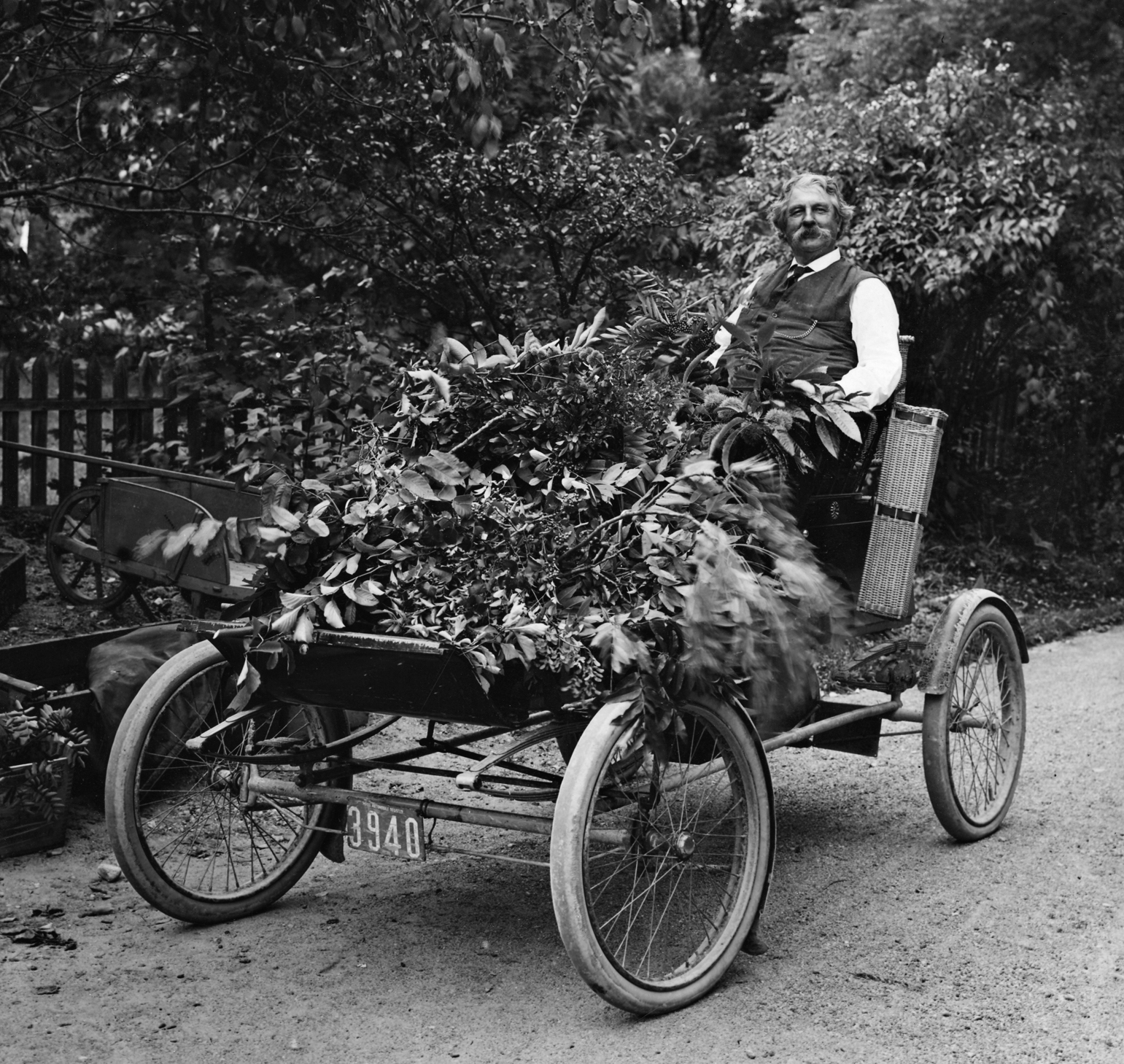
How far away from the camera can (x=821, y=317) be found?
15.2ft

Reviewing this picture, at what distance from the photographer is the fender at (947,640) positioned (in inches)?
179

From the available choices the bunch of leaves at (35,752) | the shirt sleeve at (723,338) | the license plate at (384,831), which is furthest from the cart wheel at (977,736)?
the bunch of leaves at (35,752)

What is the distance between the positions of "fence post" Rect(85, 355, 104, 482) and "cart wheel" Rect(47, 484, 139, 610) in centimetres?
66

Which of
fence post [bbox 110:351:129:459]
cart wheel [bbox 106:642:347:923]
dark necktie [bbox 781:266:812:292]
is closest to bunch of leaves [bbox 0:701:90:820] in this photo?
cart wheel [bbox 106:642:347:923]

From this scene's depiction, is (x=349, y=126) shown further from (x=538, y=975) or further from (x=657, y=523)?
(x=538, y=975)

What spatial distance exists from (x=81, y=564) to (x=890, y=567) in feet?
15.8

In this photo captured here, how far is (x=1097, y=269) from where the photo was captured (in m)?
9.87

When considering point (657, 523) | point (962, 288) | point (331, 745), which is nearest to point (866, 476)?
point (657, 523)

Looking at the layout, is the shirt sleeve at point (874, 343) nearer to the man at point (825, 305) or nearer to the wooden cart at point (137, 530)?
the man at point (825, 305)

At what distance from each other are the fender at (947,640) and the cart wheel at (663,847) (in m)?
1.02

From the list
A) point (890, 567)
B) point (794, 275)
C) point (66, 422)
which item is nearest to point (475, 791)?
point (890, 567)

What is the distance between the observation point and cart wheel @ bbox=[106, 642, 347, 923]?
3.60m

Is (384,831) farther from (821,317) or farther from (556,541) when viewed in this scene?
(821,317)

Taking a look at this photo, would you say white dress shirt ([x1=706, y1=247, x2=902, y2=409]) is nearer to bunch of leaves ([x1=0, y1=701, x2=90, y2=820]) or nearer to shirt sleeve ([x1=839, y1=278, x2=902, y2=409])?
shirt sleeve ([x1=839, y1=278, x2=902, y2=409])
